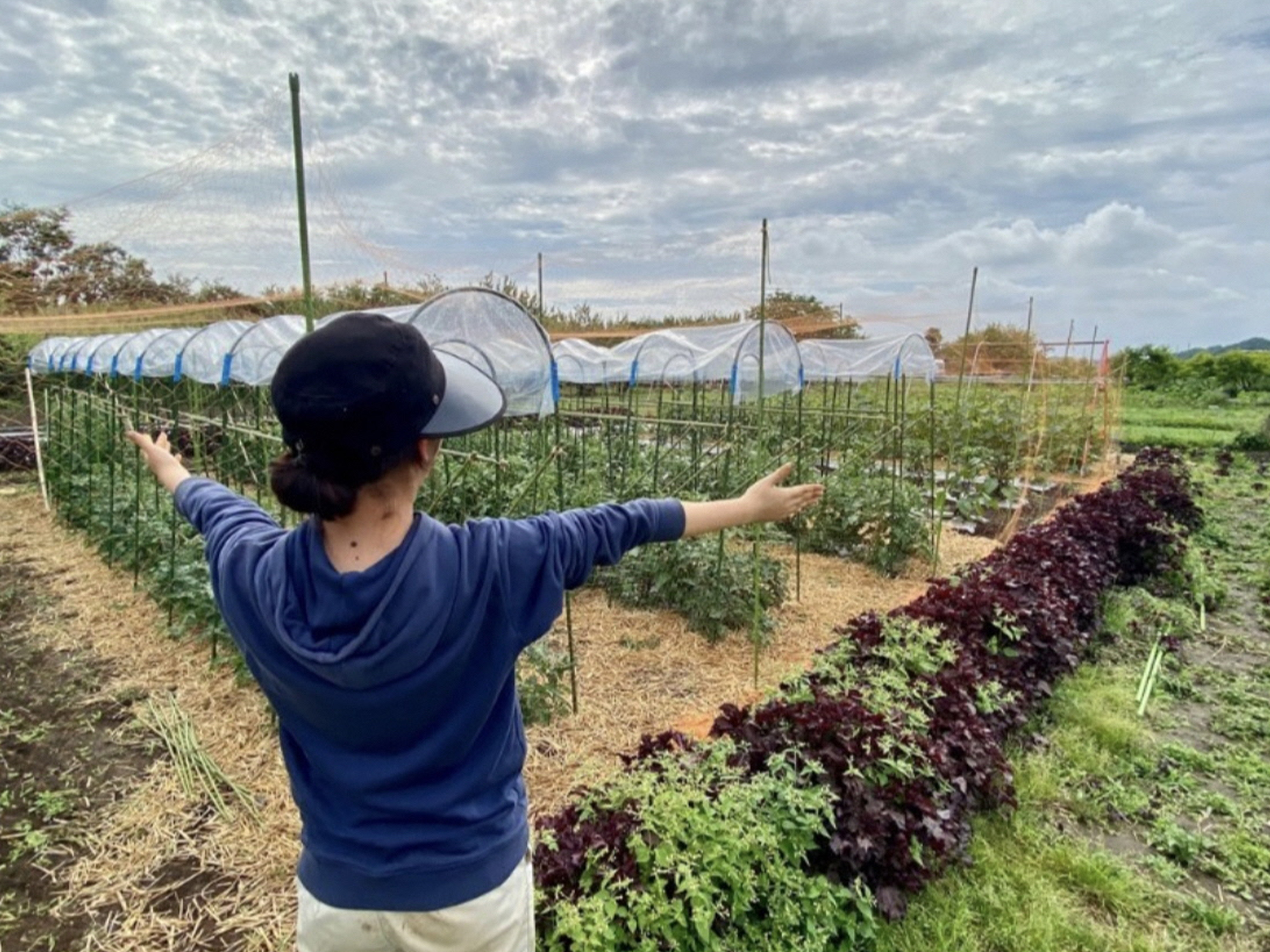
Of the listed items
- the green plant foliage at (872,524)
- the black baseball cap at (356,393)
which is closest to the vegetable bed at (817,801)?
the black baseball cap at (356,393)

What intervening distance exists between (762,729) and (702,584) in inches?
97.1

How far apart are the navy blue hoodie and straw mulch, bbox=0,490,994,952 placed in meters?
1.82

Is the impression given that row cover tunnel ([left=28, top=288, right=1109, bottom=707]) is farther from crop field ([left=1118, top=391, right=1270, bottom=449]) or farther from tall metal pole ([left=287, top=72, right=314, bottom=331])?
crop field ([left=1118, top=391, right=1270, bottom=449])

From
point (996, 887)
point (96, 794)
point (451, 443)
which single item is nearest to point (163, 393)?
point (451, 443)

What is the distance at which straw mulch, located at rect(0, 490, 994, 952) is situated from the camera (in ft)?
8.60

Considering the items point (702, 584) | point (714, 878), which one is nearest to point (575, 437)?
point (702, 584)

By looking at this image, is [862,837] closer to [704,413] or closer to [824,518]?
[824,518]

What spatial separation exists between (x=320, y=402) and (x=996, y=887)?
305 centimetres

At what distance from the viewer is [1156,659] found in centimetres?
435

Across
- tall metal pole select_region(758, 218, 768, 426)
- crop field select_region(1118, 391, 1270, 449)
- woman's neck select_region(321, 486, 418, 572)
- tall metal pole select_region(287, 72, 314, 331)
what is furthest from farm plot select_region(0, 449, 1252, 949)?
crop field select_region(1118, 391, 1270, 449)

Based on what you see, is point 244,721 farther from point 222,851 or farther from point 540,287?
point 540,287

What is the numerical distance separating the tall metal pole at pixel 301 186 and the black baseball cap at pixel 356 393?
1688 mm

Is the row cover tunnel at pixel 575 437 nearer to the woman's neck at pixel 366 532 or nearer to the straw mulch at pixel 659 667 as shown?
the straw mulch at pixel 659 667

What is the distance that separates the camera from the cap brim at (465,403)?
1057 millimetres
